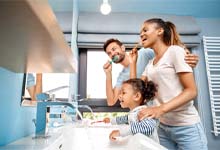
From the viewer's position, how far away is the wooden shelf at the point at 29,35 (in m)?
0.33

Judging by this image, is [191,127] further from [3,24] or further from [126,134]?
[3,24]

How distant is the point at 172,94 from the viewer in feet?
3.07

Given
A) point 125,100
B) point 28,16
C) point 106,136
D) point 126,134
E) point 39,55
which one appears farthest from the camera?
point 125,100

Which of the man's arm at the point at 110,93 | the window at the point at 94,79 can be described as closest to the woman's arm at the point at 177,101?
the man's arm at the point at 110,93

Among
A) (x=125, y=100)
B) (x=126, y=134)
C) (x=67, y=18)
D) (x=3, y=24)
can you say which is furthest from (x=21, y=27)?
(x=67, y=18)

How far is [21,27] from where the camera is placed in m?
0.39

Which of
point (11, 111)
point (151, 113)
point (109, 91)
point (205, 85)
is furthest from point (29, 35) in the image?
point (205, 85)

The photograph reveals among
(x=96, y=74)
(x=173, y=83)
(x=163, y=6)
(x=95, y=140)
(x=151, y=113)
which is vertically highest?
(x=163, y=6)

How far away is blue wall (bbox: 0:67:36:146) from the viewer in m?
0.67

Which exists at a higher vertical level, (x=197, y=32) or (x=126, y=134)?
(x=197, y=32)

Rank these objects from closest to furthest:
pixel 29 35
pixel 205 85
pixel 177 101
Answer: pixel 29 35 < pixel 177 101 < pixel 205 85

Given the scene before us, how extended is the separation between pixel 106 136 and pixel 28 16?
69cm

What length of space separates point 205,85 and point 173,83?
1444 mm

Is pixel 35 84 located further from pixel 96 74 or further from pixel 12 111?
pixel 96 74
